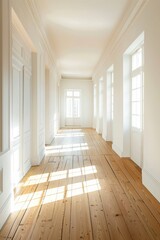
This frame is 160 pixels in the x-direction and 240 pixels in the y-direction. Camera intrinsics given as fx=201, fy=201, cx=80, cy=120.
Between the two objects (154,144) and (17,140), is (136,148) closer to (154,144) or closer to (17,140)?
(154,144)

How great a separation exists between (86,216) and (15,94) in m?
2.03

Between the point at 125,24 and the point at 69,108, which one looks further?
the point at 69,108

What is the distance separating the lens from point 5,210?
2.22 meters

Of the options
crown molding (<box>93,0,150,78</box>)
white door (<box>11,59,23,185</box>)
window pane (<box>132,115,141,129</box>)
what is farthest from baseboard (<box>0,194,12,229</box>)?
crown molding (<box>93,0,150,78</box>)

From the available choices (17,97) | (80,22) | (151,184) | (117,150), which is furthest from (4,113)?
(117,150)

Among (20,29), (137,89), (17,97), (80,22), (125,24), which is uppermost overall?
(80,22)

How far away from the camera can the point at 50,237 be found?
6.31ft

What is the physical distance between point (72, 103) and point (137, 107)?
8723 mm

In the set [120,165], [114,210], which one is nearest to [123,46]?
[120,165]

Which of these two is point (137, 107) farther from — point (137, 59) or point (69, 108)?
point (69, 108)

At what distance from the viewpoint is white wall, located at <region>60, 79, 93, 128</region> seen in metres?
12.8

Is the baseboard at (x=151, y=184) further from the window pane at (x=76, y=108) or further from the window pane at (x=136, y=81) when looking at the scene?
the window pane at (x=76, y=108)

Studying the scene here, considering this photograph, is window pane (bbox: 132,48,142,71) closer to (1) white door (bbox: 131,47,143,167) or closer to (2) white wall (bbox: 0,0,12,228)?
(1) white door (bbox: 131,47,143,167)

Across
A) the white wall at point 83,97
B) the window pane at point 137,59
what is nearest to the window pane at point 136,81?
the window pane at point 137,59
